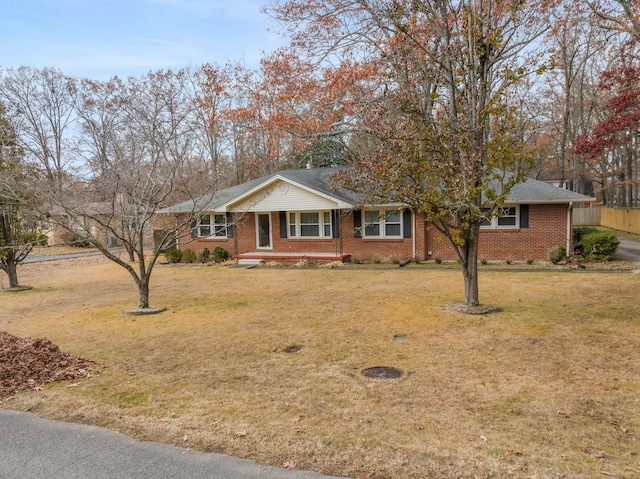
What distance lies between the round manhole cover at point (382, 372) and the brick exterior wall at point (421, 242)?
987cm

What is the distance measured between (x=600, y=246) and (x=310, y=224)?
1102 centimetres

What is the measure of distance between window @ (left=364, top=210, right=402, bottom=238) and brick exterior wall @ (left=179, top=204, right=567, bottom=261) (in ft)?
0.91

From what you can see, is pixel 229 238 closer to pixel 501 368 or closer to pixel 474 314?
pixel 474 314

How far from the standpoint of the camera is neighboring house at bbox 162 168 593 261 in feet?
51.0

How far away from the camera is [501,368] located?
5.58 m

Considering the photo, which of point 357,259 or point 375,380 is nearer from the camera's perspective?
point 375,380

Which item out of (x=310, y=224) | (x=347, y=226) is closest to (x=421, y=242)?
(x=347, y=226)

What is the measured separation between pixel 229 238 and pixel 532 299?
1438 centimetres

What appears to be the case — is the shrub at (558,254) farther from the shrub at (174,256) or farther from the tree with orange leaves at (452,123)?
the shrub at (174,256)

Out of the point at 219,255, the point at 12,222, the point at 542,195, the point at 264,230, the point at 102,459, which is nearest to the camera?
the point at 102,459

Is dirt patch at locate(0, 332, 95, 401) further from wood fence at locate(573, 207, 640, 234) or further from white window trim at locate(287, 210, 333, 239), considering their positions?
wood fence at locate(573, 207, 640, 234)

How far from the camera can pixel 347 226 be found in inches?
719

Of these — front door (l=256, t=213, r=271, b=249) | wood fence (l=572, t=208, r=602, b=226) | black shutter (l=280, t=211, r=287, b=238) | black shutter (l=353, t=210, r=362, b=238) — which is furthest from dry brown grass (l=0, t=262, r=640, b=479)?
wood fence (l=572, t=208, r=602, b=226)

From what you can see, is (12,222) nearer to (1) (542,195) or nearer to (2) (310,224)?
(2) (310,224)
